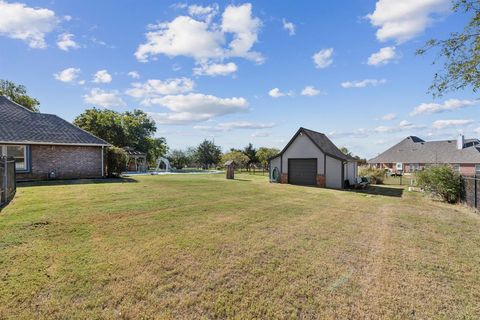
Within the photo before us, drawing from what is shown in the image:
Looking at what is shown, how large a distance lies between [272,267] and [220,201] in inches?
227

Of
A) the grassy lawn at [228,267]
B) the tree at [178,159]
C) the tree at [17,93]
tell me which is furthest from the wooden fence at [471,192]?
the tree at [17,93]

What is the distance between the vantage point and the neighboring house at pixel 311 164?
17453 millimetres

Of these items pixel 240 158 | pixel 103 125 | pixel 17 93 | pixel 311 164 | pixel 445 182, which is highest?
pixel 17 93

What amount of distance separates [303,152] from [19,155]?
18318 mm

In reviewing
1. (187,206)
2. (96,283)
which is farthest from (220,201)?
(96,283)

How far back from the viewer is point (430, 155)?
42625mm

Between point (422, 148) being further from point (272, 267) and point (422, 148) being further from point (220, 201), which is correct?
point (272, 267)

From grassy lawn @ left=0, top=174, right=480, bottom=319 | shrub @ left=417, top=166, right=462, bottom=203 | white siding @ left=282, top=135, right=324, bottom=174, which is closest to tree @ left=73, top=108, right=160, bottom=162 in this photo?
white siding @ left=282, top=135, right=324, bottom=174

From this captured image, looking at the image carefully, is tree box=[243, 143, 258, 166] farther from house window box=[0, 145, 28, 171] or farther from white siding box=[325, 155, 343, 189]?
house window box=[0, 145, 28, 171]

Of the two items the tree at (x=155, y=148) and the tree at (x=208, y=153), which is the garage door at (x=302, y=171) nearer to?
the tree at (x=155, y=148)

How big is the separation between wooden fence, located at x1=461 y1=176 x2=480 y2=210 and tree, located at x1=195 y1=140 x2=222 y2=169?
136 feet

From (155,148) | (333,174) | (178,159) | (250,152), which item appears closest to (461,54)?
(333,174)

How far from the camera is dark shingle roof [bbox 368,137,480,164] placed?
123 ft

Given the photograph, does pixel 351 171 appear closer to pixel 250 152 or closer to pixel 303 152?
pixel 303 152
